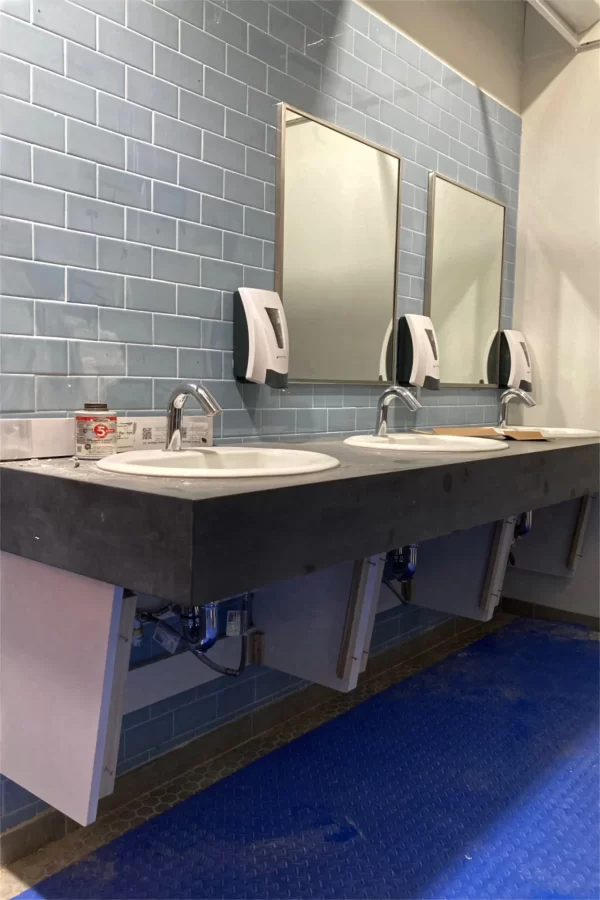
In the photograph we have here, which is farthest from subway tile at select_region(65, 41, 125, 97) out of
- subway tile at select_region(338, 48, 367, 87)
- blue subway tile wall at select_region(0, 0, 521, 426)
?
subway tile at select_region(338, 48, 367, 87)

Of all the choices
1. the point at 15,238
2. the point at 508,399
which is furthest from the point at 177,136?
the point at 508,399

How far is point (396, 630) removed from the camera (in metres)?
3.01

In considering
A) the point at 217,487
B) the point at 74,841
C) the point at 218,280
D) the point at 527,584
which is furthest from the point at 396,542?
the point at 527,584

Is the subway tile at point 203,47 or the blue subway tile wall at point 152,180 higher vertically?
the subway tile at point 203,47

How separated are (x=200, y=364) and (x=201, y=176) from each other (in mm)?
511

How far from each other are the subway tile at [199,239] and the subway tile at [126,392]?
386 mm

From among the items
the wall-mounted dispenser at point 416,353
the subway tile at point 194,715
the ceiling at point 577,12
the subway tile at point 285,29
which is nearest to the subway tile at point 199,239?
the subway tile at point 285,29

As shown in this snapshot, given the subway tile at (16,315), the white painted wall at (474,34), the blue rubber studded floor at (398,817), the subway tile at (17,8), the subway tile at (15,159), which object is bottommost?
the blue rubber studded floor at (398,817)

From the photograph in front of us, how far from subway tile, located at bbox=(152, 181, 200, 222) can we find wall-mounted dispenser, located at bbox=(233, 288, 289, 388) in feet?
0.83

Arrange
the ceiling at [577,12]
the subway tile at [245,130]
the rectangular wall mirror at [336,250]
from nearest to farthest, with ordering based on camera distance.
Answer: the subway tile at [245,130], the rectangular wall mirror at [336,250], the ceiling at [577,12]

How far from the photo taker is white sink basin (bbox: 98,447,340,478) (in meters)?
1.35

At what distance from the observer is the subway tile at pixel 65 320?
1639 millimetres

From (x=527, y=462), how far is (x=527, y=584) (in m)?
1.73

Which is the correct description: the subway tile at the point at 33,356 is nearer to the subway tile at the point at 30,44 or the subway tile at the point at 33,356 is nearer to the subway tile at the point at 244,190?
the subway tile at the point at 30,44
